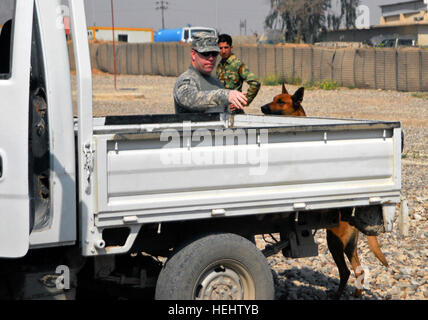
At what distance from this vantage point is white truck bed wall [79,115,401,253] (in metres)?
4.34

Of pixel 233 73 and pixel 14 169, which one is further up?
pixel 233 73

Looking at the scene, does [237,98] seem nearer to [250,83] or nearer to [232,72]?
[250,83]

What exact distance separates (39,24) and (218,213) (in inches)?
60.7

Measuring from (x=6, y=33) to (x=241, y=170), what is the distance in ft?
5.40

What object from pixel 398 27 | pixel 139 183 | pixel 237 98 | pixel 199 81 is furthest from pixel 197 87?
pixel 398 27

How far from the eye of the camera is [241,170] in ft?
15.3

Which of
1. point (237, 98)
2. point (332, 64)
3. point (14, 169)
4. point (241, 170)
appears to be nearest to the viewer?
point (14, 169)

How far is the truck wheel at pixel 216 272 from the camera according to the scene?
14.9ft

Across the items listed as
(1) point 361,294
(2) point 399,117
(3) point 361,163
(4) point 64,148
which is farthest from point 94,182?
(2) point 399,117

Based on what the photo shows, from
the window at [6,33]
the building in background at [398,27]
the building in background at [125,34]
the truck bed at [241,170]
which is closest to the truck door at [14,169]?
the window at [6,33]

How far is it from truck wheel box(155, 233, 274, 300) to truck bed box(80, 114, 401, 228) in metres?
0.21

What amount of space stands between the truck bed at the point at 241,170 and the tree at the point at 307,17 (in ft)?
240

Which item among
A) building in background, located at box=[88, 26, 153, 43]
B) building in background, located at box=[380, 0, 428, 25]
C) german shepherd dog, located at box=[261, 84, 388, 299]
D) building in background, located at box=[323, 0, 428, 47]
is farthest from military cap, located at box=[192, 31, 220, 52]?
building in background, located at box=[88, 26, 153, 43]

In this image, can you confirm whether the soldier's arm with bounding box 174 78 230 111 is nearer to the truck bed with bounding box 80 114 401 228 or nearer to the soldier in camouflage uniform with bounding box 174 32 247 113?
the soldier in camouflage uniform with bounding box 174 32 247 113
